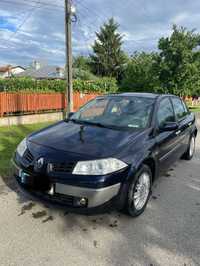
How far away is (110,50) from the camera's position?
39.0m

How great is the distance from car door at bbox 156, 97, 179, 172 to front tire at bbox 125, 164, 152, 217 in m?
0.45

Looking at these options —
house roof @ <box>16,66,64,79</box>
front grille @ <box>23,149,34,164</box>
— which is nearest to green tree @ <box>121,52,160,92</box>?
house roof @ <box>16,66,64,79</box>

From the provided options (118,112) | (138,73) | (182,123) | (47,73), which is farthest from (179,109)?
(47,73)

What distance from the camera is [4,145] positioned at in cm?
625

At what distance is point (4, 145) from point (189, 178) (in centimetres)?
466

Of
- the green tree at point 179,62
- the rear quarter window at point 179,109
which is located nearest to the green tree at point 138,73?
the green tree at point 179,62

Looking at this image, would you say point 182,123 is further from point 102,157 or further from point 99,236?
point 99,236

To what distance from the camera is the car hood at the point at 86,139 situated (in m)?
2.70

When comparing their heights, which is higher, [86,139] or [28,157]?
[86,139]

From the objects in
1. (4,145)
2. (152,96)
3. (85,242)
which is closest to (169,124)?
(152,96)

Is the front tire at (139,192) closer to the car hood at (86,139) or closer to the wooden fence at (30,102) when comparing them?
the car hood at (86,139)

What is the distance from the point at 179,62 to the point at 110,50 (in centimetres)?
2246

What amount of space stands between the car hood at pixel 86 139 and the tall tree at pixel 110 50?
122 feet

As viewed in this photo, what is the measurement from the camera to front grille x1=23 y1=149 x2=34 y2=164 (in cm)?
281
